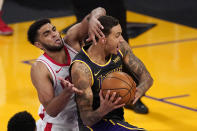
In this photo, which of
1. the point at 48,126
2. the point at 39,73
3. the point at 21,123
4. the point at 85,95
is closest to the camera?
the point at 21,123

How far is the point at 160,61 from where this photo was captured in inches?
323

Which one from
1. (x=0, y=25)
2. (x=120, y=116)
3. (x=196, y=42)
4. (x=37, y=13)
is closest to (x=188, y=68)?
(x=196, y=42)

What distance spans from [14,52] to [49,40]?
442 cm

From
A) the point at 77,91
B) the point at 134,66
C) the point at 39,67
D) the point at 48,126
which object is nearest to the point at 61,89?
the point at 39,67

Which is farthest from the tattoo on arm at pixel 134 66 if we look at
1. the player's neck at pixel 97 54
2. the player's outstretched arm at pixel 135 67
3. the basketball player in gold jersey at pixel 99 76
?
the player's neck at pixel 97 54

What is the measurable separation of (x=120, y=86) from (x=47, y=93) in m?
0.76

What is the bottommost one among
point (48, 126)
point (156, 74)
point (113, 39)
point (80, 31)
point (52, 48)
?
point (156, 74)

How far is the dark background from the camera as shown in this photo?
1101cm

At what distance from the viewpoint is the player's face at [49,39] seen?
471cm

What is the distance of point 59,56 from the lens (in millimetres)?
4840

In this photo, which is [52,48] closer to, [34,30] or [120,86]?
[34,30]

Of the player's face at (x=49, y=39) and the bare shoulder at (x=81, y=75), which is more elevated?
the player's face at (x=49, y=39)

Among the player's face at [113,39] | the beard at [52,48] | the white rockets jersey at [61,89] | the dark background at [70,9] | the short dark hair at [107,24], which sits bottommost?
the dark background at [70,9]

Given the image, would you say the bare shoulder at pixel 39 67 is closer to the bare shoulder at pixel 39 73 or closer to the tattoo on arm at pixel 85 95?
the bare shoulder at pixel 39 73
